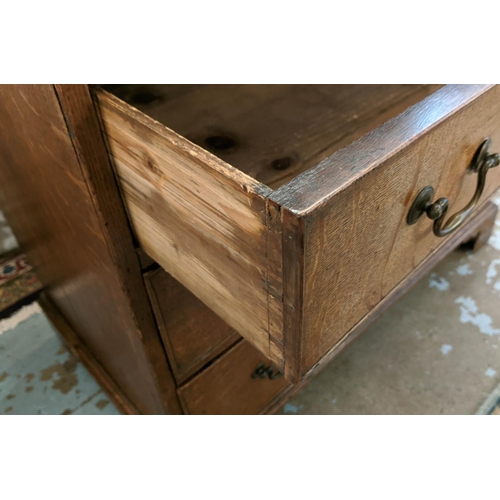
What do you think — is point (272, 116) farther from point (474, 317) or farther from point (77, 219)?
point (474, 317)

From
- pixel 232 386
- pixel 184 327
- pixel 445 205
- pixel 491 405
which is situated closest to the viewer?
pixel 445 205

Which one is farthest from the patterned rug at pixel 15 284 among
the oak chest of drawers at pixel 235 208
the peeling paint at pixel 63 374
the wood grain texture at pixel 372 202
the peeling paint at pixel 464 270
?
the peeling paint at pixel 464 270

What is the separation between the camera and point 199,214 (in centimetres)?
34

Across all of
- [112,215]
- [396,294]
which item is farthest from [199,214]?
[396,294]

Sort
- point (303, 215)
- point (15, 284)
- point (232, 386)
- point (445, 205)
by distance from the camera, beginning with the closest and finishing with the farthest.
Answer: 1. point (303, 215)
2. point (445, 205)
3. point (232, 386)
4. point (15, 284)

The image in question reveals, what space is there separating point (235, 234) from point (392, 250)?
0.15m

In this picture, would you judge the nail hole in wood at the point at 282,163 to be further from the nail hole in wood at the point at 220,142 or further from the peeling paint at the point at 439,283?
the peeling paint at the point at 439,283

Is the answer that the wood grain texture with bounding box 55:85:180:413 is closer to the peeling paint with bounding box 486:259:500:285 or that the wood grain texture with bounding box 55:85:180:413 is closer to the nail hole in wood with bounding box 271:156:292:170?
the nail hole in wood with bounding box 271:156:292:170

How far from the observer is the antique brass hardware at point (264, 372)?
2.44 ft

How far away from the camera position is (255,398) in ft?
2.59

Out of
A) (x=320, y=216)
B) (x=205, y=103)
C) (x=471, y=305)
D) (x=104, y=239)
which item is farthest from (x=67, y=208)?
(x=471, y=305)

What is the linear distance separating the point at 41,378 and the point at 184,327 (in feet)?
1.72

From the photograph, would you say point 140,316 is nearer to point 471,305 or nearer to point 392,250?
point 392,250

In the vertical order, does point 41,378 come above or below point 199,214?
below
